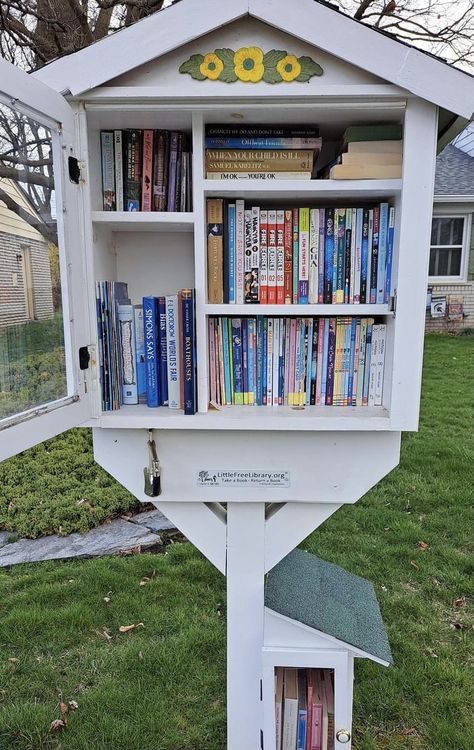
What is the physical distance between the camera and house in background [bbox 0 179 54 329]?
1.08 metres

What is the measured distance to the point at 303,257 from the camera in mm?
1355

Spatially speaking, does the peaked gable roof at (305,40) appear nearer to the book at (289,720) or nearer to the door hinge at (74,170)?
the door hinge at (74,170)

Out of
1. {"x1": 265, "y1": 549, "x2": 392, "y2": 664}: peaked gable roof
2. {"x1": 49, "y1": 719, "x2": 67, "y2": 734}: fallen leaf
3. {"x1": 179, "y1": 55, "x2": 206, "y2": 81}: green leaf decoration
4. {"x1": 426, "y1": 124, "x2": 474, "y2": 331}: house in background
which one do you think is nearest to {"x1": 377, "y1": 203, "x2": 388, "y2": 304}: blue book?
{"x1": 179, "y1": 55, "x2": 206, "y2": 81}: green leaf decoration

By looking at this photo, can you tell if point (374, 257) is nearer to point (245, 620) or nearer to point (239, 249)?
point (239, 249)

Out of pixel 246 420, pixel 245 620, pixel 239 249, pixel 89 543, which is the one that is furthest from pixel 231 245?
pixel 89 543

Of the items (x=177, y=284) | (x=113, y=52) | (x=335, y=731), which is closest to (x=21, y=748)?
(x=335, y=731)

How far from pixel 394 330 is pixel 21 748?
6.08 ft

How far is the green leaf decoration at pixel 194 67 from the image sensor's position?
1182 millimetres

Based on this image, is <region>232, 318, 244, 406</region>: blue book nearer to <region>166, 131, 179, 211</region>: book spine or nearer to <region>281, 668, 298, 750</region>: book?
<region>166, 131, 179, 211</region>: book spine

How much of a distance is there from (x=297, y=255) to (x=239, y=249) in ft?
0.51

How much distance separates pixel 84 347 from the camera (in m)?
1.27

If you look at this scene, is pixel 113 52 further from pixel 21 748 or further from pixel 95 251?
pixel 21 748

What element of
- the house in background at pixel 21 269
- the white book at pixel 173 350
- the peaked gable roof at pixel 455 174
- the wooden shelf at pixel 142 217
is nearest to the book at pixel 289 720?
the white book at pixel 173 350

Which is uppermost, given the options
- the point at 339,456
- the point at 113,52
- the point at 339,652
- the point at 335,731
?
the point at 113,52
